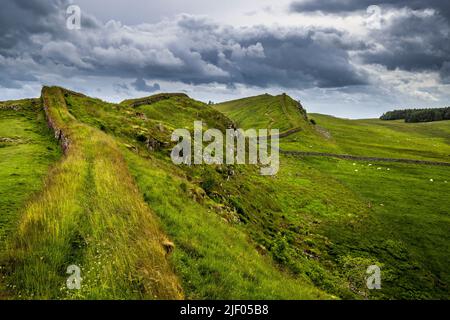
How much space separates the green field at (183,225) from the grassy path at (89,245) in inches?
1.7

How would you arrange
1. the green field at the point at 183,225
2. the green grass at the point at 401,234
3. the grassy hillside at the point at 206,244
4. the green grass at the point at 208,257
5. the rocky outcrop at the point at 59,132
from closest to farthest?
the green field at the point at 183,225 → the green grass at the point at 208,257 → the grassy hillside at the point at 206,244 → the rocky outcrop at the point at 59,132 → the green grass at the point at 401,234

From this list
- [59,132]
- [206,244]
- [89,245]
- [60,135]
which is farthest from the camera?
[59,132]

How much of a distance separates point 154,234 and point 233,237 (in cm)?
764

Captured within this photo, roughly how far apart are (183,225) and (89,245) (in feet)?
20.1

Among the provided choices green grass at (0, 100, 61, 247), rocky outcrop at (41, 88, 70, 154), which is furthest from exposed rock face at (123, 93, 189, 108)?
rocky outcrop at (41, 88, 70, 154)

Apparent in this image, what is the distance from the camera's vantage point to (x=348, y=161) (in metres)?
100

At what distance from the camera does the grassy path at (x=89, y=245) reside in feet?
30.2

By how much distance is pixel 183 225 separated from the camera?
16531 mm

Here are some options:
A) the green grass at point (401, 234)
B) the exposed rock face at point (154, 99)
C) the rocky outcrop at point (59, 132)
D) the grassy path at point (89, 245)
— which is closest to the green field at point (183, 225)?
the grassy path at point (89, 245)

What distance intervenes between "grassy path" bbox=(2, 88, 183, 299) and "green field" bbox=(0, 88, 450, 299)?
43mm

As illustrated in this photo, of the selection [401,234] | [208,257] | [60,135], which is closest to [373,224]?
[401,234]

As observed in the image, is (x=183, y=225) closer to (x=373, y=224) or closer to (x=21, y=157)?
(x=21, y=157)

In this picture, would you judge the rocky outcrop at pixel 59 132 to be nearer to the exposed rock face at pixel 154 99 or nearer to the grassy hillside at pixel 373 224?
the grassy hillside at pixel 373 224
